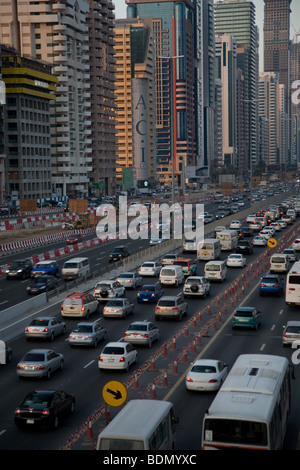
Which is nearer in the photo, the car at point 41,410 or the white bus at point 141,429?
the white bus at point 141,429

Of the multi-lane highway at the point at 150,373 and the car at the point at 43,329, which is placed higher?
the car at the point at 43,329

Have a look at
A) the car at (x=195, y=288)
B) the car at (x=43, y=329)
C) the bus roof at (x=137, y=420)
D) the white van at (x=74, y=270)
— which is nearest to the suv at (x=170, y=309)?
the car at (x=195, y=288)

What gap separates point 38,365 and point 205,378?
7.10m

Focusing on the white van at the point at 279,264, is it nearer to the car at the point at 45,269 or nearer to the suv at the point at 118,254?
the suv at the point at 118,254

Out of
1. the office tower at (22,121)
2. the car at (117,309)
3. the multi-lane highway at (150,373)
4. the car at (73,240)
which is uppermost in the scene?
the office tower at (22,121)

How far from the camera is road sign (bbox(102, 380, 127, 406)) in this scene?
63.9 feet

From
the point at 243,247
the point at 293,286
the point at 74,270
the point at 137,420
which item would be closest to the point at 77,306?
the point at 293,286

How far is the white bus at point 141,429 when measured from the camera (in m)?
16.3

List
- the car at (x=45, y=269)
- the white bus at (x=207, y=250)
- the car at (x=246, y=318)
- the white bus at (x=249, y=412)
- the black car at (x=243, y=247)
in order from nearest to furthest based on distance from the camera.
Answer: the white bus at (x=249, y=412) < the car at (x=246, y=318) < the car at (x=45, y=269) < the white bus at (x=207, y=250) < the black car at (x=243, y=247)

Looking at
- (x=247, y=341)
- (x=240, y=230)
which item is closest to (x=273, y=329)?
(x=247, y=341)

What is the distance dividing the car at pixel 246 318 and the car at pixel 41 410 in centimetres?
1539

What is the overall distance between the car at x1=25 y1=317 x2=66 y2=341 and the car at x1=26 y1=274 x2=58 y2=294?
11.9 m

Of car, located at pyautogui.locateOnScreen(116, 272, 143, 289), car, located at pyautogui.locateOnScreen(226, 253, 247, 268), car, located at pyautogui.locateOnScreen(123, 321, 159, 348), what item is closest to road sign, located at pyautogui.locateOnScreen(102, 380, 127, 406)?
car, located at pyautogui.locateOnScreen(123, 321, 159, 348)

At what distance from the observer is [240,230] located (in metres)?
83.2
